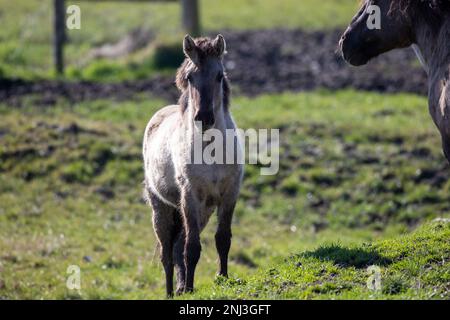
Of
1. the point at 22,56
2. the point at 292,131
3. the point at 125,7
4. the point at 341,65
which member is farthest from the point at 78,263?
the point at 125,7

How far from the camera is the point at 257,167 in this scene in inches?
703

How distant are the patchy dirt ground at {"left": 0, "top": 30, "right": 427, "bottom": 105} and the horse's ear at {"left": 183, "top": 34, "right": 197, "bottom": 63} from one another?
12.3 meters

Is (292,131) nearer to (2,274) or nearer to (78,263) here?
(78,263)

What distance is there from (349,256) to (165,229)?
105 inches

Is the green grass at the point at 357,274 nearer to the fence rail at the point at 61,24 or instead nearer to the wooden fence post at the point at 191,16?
the fence rail at the point at 61,24

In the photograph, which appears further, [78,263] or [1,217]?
[1,217]

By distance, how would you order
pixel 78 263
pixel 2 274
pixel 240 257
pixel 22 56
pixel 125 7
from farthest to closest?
pixel 125 7 → pixel 22 56 → pixel 240 257 → pixel 78 263 → pixel 2 274

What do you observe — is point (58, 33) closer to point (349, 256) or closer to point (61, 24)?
point (61, 24)

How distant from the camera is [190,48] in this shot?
29.6 ft

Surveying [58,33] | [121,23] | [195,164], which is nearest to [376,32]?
[195,164]

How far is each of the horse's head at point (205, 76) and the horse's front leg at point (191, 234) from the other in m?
1.02

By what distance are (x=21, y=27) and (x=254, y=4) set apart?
38.3 feet

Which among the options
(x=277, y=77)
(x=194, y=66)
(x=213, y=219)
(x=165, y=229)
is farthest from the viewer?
(x=277, y=77)

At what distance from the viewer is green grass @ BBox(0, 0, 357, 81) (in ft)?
84.1
